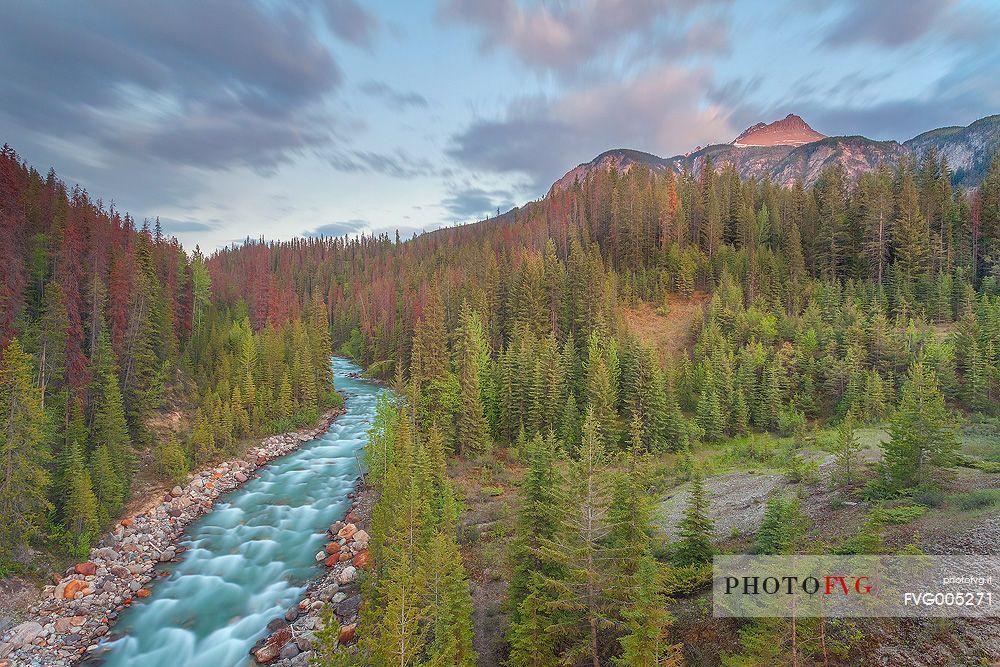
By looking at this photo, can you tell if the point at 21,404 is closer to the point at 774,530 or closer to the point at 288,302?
the point at 774,530

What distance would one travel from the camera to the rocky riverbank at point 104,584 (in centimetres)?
1998

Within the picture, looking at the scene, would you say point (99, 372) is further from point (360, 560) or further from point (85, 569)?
point (360, 560)

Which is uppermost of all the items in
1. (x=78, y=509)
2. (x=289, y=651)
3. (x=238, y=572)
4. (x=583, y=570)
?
(x=583, y=570)

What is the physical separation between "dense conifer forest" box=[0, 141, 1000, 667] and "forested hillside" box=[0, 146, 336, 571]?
0.80 feet

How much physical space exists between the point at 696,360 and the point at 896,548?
→ 43.8 metres

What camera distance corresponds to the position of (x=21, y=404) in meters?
23.7

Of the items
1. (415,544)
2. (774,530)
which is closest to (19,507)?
(415,544)

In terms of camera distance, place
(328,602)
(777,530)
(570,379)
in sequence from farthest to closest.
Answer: (570,379) → (328,602) → (777,530)

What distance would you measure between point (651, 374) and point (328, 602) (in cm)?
3620

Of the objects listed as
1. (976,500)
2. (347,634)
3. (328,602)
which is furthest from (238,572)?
(976,500)

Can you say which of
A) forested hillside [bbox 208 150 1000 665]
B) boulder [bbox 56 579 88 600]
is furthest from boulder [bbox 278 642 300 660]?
boulder [bbox 56 579 88 600]

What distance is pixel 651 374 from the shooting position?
4672 centimetres

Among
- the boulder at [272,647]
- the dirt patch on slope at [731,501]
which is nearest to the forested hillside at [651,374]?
the dirt patch on slope at [731,501]
